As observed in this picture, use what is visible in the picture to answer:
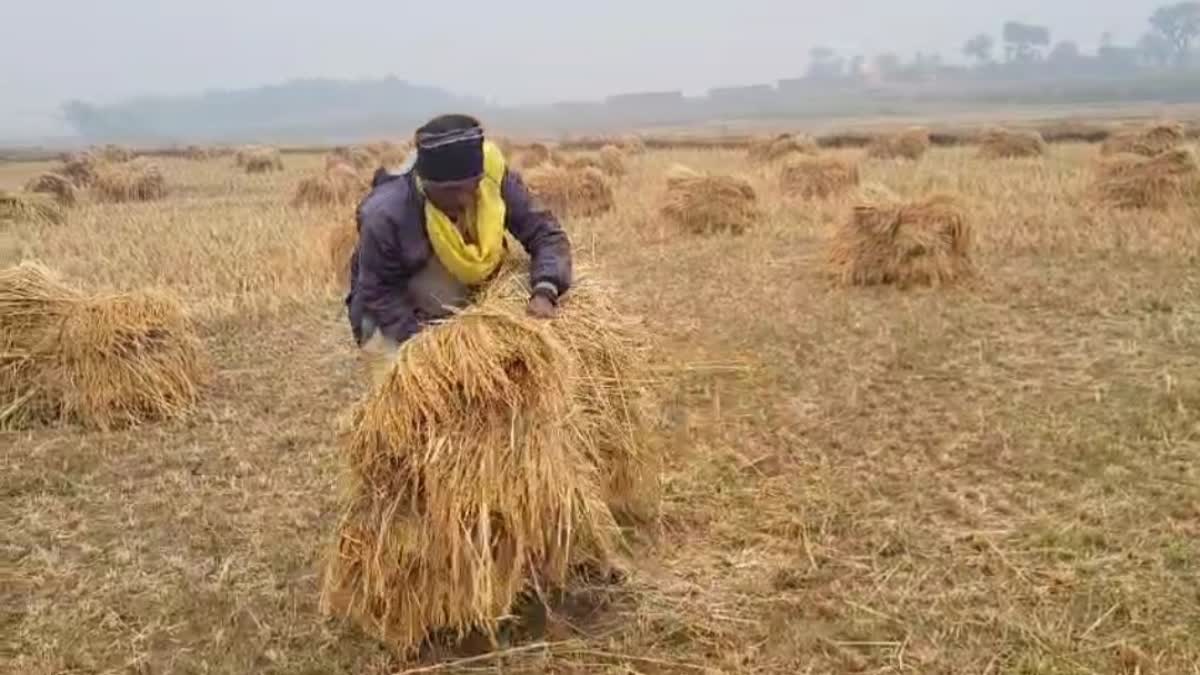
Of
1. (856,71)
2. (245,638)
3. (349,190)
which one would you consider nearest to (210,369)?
(245,638)

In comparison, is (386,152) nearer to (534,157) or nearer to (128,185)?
(534,157)

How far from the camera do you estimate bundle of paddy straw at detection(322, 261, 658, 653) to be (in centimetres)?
330

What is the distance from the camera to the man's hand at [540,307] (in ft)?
12.0

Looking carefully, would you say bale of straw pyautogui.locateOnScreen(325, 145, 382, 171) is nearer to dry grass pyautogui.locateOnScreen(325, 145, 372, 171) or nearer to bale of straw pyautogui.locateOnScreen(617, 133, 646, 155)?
dry grass pyautogui.locateOnScreen(325, 145, 372, 171)

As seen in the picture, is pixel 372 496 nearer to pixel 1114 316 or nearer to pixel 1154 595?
pixel 1154 595

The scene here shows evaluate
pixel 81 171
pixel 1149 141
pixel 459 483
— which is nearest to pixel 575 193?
pixel 1149 141

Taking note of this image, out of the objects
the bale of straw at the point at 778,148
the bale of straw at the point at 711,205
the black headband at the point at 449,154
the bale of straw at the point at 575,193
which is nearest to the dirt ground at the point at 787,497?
the black headband at the point at 449,154

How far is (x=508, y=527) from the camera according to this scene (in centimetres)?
337

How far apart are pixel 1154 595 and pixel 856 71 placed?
7354 inches

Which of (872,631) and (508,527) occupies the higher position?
(508,527)

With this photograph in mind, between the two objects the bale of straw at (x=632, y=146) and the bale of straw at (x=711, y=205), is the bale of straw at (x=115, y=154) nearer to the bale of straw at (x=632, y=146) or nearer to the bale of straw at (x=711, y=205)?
the bale of straw at (x=632, y=146)

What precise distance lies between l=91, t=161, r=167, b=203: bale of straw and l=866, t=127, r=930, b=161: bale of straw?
13896 mm

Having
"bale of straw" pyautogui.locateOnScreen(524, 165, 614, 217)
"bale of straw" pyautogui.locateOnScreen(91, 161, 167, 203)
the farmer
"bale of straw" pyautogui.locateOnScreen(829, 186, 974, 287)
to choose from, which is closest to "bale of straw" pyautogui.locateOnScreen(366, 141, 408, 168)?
"bale of straw" pyautogui.locateOnScreen(91, 161, 167, 203)

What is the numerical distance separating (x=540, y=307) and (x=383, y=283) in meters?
0.56
